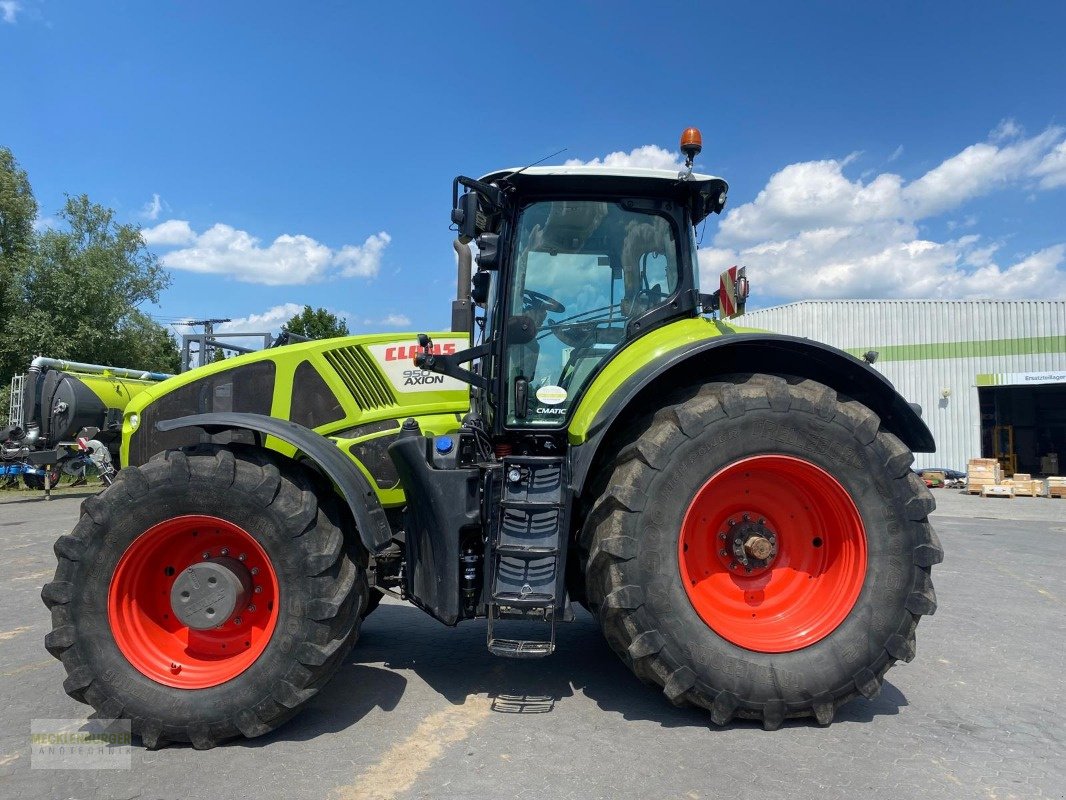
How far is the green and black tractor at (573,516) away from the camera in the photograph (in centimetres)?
302

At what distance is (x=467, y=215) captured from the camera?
3316mm

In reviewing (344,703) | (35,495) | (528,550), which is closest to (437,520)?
(528,550)

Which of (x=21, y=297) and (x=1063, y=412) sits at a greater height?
(x=21, y=297)

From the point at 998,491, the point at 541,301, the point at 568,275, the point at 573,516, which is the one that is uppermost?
the point at 568,275

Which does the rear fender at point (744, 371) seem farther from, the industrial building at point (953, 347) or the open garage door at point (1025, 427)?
the open garage door at point (1025, 427)

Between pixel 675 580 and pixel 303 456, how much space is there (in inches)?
73.8

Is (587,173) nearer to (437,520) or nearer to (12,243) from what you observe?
(437,520)

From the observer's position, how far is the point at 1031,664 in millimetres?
4066

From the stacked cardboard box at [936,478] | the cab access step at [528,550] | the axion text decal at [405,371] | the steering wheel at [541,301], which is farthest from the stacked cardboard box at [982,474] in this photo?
the cab access step at [528,550]

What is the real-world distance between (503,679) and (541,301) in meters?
2.03

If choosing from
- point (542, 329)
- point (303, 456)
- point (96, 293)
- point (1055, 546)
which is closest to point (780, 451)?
point (542, 329)

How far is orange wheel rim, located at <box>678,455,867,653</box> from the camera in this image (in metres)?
3.23

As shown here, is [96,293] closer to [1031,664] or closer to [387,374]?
[387,374]

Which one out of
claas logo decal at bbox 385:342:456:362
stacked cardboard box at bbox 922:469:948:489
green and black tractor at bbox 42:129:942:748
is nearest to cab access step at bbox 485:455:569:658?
green and black tractor at bbox 42:129:942:748
